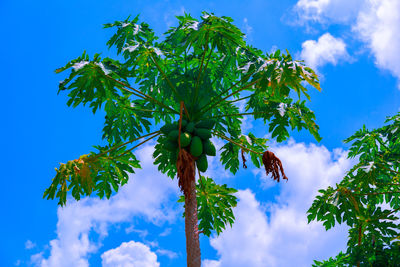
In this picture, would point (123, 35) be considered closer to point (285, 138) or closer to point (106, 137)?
point (106, 137)

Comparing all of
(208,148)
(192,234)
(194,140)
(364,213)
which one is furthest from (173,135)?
(364,213)

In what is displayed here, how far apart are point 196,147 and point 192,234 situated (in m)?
1.62

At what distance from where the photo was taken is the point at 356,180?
901 centimetres

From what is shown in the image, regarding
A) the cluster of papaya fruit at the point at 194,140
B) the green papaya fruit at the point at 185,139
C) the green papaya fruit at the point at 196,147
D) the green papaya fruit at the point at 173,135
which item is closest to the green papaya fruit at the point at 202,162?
the cluster of papaya fruit at the point at 194,140

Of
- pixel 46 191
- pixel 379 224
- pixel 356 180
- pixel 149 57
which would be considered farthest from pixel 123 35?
pixel 379 224

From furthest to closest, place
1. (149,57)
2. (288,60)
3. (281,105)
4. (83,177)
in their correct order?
(281,105) < (149,57) < (83,177) < (288,60)

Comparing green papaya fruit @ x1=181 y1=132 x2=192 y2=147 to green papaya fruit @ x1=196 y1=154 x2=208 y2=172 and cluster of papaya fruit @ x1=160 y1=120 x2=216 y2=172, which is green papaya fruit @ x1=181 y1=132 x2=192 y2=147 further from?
green papaya fruit @ x1=196 y1=154 x2=208 y2=172

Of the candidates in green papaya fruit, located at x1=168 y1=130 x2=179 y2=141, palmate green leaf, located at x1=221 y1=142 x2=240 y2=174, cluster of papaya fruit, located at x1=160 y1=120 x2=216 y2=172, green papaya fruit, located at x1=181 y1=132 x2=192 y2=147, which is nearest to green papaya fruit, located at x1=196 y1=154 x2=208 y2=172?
cluster of papaya fruit, located at x1=160 y1=120 x2=216 y2=172

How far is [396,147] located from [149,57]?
283 inches

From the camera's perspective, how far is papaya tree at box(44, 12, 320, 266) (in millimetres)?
6879

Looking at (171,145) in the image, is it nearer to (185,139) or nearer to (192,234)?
(185,139)

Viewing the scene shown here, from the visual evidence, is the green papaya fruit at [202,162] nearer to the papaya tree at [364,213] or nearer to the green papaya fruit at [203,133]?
the green papaya fruit at [203,133]

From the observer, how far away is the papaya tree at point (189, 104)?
22.6 ft

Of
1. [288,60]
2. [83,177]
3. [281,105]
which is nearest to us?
[288,60]
